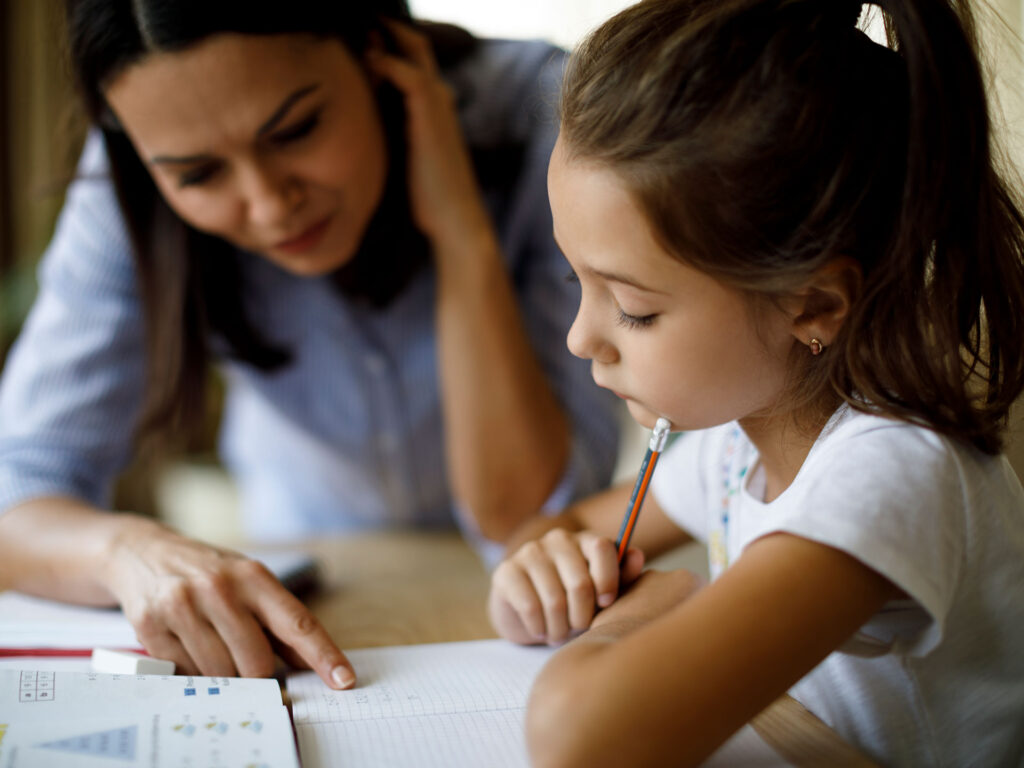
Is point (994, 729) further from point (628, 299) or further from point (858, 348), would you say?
point (628, 299)

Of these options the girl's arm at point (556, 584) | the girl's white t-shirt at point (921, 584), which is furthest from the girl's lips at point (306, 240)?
the girl's white t-shirt at point (921, 584)

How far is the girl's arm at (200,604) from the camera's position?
74 centimetres

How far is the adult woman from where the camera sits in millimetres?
914

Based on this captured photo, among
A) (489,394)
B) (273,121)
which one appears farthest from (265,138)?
(489,394)

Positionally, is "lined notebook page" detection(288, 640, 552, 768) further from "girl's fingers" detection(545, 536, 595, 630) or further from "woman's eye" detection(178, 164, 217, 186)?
"woman's eye" detection(178, 164, 217, 186)

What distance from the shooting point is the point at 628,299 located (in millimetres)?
618

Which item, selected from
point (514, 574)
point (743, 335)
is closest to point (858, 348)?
point (743, 335)

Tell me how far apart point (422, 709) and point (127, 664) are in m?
0.23

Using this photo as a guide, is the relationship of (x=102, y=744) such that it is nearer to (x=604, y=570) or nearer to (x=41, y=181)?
(x=604, y=570)

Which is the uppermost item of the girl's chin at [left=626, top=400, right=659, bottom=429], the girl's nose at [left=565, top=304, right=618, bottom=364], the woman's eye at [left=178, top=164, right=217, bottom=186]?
the girl's nose at [left=565, top=304, right=618, bottom=364]

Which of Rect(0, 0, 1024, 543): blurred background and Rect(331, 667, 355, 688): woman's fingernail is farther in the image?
Rect(0, 0, 1024, 543): blurred background

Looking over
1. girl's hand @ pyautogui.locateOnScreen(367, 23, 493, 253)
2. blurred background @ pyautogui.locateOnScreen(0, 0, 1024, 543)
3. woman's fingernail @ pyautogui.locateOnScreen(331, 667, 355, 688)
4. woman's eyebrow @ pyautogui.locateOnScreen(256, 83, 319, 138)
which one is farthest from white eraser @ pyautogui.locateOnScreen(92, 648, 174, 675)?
blurred background @ pyautogui.locateOnScreen(0, 0, 1024, 543)

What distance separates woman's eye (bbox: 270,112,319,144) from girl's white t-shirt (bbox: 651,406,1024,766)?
0.58m

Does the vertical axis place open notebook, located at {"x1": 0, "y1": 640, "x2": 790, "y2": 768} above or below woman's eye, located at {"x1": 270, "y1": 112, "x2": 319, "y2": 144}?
below
